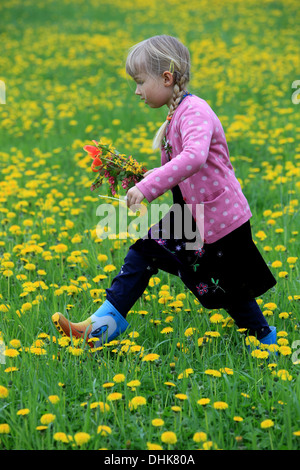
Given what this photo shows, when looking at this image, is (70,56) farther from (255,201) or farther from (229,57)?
(255,201)

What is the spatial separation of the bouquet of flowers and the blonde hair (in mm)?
257

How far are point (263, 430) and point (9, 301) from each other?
4.86 ft

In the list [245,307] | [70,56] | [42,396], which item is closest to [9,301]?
[42,396]

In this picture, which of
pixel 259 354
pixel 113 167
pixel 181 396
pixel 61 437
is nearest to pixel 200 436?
pixel 181 396

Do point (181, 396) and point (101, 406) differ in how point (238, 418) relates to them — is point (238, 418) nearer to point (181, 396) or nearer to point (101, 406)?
point (181, 396)

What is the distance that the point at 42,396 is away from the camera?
214 cm

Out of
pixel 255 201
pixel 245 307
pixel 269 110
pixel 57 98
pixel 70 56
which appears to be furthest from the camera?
pixel 70 56

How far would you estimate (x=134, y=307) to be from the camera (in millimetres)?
2912

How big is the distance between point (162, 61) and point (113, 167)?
47cm

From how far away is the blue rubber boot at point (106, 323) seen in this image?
2.55 metres

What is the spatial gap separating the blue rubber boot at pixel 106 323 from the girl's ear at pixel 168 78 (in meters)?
0.98

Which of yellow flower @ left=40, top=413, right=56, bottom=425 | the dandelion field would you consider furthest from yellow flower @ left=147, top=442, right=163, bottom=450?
yellow flower @ left=40, top=413, right=56, bottom=425

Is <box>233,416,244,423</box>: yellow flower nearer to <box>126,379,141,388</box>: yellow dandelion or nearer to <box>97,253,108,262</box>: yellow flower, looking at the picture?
<box>126,379,141,388</box>: yellow dandelion
